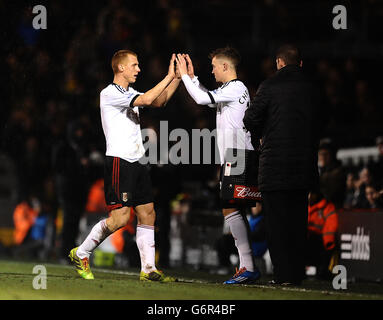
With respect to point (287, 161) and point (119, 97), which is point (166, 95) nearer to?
point (119, 97)

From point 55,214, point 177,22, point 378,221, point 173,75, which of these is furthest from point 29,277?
point 177,22

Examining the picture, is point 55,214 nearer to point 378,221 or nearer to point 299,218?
point 378,221

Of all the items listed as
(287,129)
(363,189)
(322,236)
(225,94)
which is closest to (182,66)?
(225,94)

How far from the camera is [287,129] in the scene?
8.72 meters

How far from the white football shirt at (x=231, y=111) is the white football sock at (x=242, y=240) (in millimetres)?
604

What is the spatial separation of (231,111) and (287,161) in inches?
35.3

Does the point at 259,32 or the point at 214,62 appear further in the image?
the point at 259,32

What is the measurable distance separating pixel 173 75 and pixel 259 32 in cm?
1134

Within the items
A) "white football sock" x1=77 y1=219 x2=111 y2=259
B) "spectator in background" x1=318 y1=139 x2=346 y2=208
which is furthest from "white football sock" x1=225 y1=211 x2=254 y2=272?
"spectator in background" x1=318 y1=139 x2=346 y2=208

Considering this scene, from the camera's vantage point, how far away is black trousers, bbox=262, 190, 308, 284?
8711 mm

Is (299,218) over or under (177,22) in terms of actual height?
under

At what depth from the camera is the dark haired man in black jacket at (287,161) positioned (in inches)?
342

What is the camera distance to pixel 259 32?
20.2 meters

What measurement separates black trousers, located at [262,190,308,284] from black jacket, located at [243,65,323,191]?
122 mm
